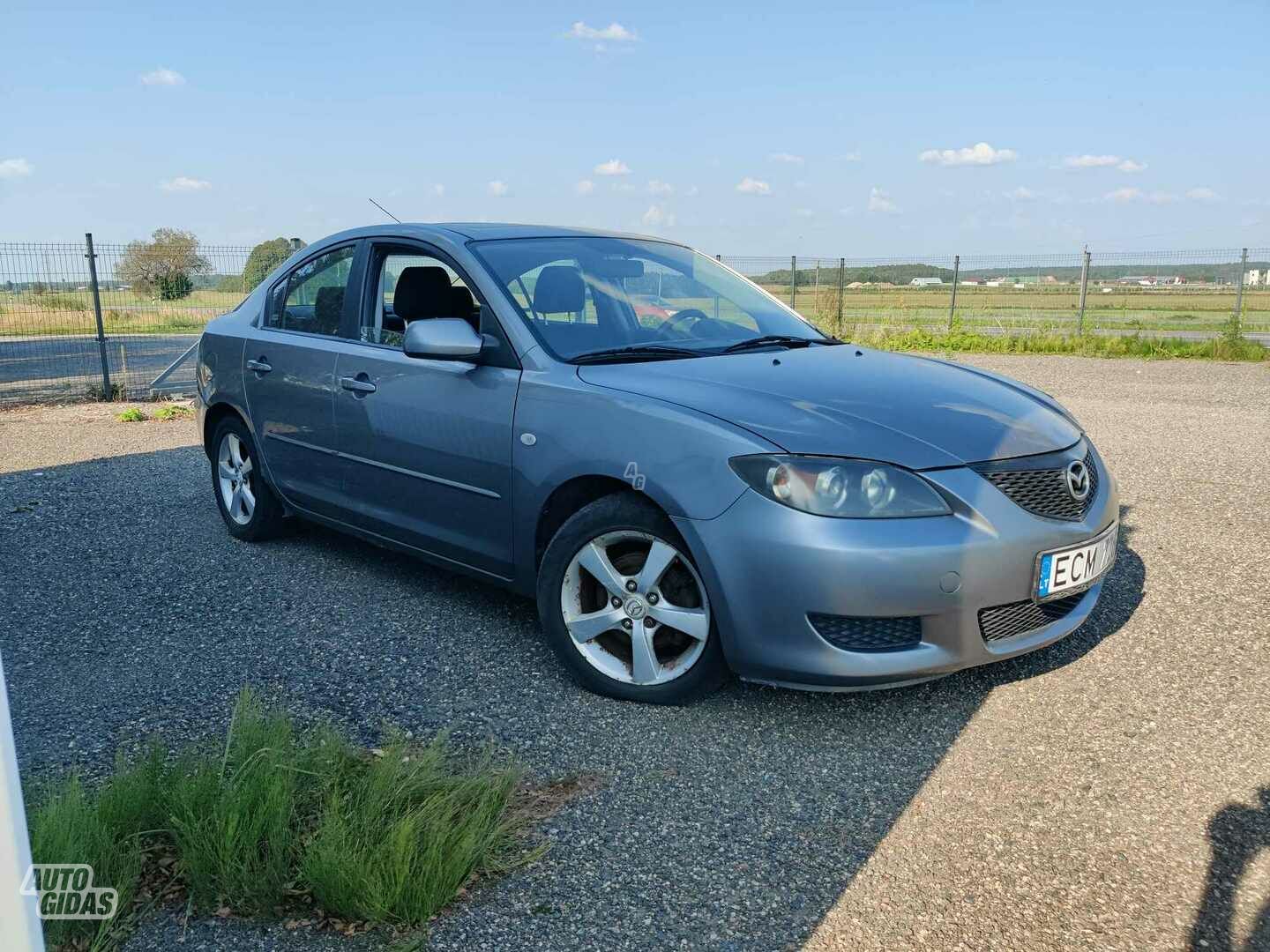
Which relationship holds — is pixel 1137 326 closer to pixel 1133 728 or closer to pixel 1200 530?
pixel 1200 530

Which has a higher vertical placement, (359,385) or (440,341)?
(440,341)

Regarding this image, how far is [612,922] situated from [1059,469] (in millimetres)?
2048

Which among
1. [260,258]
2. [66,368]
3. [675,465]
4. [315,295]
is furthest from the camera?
[66,368]

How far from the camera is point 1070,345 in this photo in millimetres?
17781

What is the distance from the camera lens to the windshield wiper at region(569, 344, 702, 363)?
3805 millimetres

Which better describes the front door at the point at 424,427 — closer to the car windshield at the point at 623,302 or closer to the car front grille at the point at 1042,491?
the car windshield at the point at 623,302

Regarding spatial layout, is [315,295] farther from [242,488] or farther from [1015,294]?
[1015,294]

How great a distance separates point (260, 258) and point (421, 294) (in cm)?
1032

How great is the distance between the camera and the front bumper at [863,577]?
300 cm

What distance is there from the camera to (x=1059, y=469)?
3.38m

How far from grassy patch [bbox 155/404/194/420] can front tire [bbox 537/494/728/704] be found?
868 centimetres

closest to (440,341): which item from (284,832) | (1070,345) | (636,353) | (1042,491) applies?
(636,353)

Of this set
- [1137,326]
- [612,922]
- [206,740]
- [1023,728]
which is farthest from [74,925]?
[1137,326]

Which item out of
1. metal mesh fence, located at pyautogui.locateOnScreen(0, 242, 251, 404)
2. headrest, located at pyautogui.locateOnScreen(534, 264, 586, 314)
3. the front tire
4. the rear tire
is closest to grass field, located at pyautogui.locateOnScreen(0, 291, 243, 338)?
metal mesh fence, located at pyautogui.locateOnScreen(0, 242, 251, 404)
